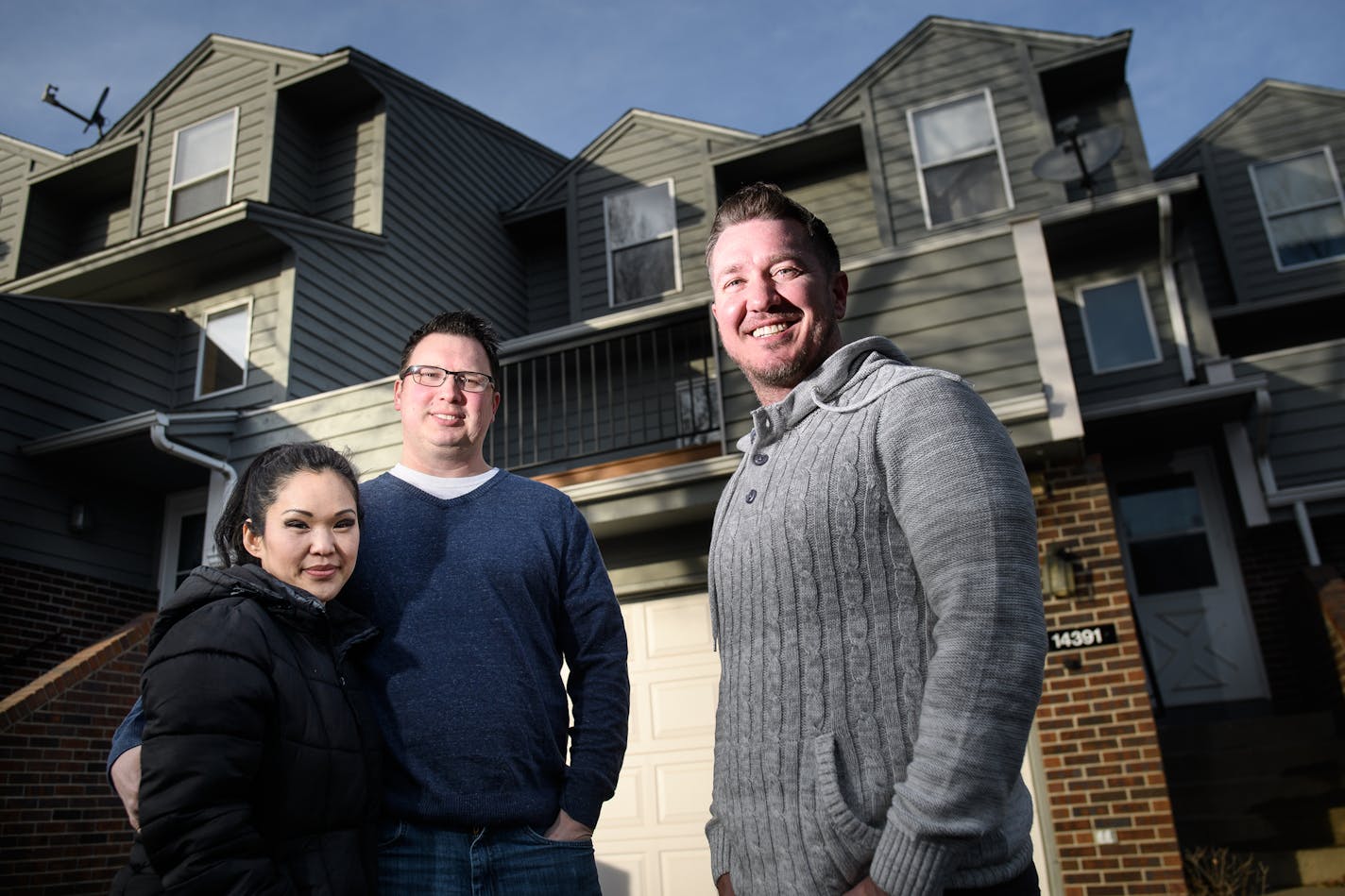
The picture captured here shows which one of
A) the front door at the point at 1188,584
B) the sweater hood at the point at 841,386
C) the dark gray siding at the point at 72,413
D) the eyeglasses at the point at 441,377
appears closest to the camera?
the sweater hood at the point at 841,386

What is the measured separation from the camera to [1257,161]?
437 inches

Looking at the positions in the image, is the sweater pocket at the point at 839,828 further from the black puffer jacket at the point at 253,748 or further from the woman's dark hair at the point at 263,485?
the woman's dark hair at the point at 263,485

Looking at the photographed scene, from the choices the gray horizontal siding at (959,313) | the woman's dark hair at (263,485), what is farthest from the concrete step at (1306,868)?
the woman's dark hair at (263,485)

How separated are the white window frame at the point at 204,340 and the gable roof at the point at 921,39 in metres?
6.23

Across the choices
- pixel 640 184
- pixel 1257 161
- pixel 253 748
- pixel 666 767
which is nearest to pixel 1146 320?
pixel 1257 161

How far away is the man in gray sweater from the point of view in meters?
1.17

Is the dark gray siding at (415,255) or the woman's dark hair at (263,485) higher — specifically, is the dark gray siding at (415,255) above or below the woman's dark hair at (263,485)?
above

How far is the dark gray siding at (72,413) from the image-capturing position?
26.6 feet

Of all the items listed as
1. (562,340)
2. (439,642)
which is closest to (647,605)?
(562,340)

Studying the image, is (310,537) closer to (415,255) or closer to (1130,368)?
(1130,368)

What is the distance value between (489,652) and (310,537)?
0.45m

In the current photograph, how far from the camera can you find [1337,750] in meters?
6.30

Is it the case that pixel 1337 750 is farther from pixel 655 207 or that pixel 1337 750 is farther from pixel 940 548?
pixel 655 207

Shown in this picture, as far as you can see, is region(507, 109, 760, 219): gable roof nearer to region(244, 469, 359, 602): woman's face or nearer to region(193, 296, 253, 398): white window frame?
region(193, 296, 253, 398): white window frame
